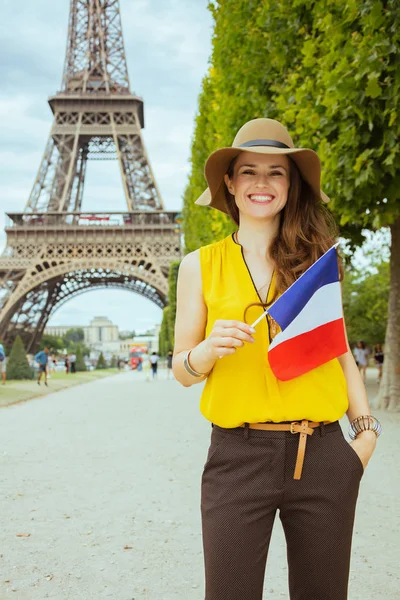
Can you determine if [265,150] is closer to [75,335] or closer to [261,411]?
[261,411]

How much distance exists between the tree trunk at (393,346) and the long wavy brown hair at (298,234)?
9702 millimetres

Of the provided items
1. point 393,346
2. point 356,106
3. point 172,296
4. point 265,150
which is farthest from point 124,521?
point 172,296

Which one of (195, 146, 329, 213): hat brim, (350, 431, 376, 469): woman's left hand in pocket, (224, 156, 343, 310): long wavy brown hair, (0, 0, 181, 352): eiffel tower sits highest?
(0, 0, 181, 352): eiffel tower

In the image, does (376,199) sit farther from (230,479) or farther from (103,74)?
(103,74)

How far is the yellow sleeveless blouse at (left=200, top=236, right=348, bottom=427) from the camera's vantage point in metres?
2.07

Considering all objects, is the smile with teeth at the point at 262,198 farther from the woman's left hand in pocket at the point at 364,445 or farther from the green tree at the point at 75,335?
the green tree at the point at 75,335

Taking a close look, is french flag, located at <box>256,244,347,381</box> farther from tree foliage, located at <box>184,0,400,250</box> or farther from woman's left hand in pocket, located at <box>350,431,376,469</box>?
tree foliage, located at <box>184,0,400,250</box>

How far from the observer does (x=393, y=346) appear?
11.9 m

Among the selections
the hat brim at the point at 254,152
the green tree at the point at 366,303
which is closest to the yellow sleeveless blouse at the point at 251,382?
the hat brim at the point at 254,152

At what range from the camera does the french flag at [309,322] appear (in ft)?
6.73

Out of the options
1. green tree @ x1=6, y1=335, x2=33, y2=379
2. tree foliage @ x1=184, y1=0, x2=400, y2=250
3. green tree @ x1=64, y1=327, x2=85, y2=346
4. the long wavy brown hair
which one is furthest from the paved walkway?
green tree @ x1=64, y1=327, x2=85, y2=346

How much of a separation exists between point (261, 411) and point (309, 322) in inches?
12.5

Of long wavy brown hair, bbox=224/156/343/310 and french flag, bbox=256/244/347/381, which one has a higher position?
long wavy brown hair, bbox=224/156/343/310

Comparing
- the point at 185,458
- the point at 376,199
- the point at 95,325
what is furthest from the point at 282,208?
the point at 95,325
